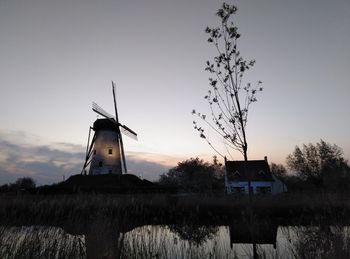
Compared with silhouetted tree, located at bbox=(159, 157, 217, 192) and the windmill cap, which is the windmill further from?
silhouetted tree, located at bbox=(159, 157, 217, 192)

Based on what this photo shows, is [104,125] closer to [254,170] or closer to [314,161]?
[254,170]

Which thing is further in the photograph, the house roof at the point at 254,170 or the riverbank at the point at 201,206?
the house roof at the point at 254,170

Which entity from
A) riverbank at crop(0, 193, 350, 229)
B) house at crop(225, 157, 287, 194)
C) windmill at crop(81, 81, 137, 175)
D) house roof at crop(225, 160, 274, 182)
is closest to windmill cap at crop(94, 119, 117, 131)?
windmill at crop(81, 81, 137, 175)

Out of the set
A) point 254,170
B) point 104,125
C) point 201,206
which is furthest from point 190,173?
point 201,206

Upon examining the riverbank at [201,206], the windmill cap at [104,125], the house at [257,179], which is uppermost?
the windmill cap at [104,125]

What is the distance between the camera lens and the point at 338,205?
48.5 feet

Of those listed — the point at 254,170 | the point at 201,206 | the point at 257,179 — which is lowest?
the point at 201,206

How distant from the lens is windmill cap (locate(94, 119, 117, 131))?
136ft

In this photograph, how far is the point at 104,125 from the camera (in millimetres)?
41531

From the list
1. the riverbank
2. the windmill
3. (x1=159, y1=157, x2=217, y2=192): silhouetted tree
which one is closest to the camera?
the riverbank

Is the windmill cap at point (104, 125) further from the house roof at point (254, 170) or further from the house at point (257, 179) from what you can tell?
the house roof at point (254, 170)

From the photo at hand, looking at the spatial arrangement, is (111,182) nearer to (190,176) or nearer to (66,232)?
(66,232)

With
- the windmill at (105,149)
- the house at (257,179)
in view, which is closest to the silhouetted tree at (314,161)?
the house at (257,179)

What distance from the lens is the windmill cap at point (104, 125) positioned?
4150 cm
